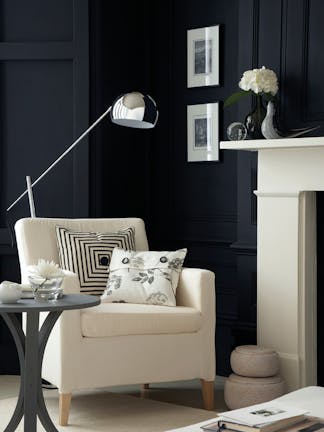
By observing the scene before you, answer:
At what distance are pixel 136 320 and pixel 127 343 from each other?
12cm

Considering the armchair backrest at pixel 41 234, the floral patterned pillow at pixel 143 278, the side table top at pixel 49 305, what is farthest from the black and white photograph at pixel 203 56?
the side table top at pixel 49 305

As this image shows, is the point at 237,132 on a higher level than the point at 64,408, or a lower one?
higher

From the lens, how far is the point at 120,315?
4.10m

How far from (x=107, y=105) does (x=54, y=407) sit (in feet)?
5.99

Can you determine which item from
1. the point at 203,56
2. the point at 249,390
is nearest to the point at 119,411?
the point at 249,390

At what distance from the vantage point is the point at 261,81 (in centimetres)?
450

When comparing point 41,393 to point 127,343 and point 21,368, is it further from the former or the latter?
point 127,343

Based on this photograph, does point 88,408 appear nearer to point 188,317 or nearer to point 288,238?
point 188,317

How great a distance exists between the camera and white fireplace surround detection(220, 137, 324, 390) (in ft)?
14.7

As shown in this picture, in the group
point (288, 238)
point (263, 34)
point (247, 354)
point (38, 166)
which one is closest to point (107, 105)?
point (38, 166)

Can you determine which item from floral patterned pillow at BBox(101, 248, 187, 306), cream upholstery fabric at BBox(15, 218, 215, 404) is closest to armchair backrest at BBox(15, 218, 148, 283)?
cream upholstery fabric at BBox(15, 218, 215, 404)

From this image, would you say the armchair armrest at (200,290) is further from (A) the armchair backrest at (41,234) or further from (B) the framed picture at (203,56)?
A: (B) the framed picture at (203,56)

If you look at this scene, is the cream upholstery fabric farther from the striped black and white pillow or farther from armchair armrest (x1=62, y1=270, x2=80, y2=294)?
the striped black and white pillow

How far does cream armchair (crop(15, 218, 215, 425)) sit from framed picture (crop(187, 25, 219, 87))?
135cm
